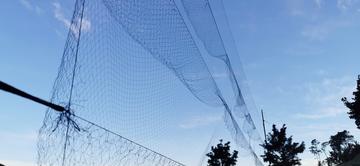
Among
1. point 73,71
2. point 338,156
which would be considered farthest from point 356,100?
point 338,156

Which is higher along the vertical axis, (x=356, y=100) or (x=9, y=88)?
(x=356, y=100)

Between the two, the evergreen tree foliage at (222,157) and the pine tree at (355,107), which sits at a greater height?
the pine tree at (355,107)

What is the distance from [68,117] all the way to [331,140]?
314 feet

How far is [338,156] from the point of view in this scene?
294 feet

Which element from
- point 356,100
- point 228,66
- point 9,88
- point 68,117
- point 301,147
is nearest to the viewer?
point 9,88

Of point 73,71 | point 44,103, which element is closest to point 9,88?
point 44,103

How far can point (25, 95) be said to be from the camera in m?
3.94

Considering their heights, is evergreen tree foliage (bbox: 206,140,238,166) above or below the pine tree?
below

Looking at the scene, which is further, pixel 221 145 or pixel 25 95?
pixel 221 145

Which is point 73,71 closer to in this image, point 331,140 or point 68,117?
point 68,117

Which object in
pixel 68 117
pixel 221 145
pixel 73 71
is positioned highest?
pixel 221 145

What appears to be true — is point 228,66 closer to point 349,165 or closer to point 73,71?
point 73,71

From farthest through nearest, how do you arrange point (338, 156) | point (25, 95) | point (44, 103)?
point (338, 156), point (44, 103), point (25, 95)

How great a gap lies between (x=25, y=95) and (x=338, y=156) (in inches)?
3725
